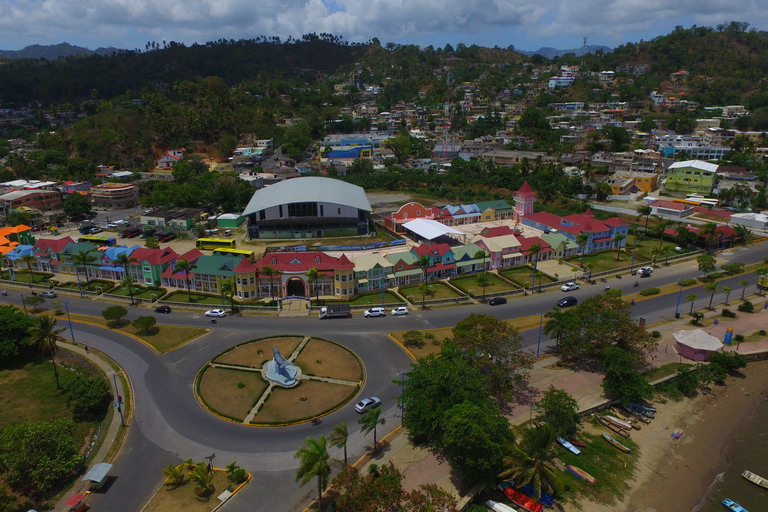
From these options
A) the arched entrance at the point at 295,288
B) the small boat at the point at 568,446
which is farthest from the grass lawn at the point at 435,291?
the small boat at the point at 568,446

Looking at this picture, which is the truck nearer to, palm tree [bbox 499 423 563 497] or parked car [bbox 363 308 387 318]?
parked car [bbox 363 308 387 318]

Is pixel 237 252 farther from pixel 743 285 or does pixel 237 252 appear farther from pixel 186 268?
pixel 743 285

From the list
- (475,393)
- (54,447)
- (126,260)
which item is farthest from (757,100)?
(54,447)

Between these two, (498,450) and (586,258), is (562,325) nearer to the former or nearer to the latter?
(498,450)

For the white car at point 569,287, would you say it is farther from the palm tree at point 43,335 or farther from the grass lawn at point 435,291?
the palm tree at point 43,335

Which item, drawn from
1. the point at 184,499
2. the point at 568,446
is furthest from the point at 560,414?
the point at 184,499

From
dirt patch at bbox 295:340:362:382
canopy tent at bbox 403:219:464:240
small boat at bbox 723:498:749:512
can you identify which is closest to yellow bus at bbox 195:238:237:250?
canopy tent at bbox 403:219:464:240
